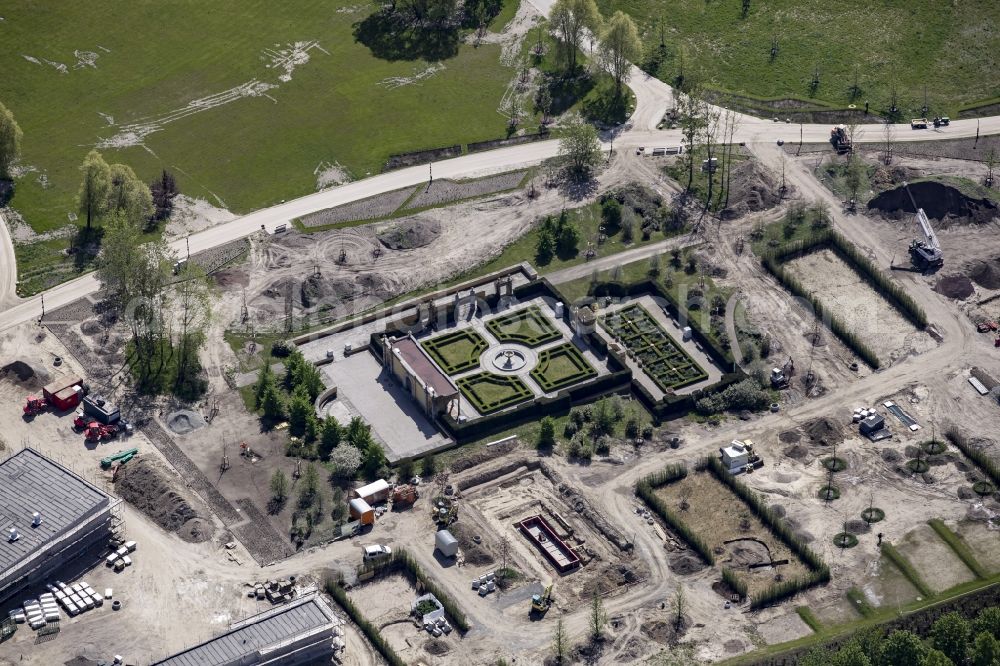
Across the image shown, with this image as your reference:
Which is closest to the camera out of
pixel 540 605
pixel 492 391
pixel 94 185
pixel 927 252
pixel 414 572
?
pixel 540 605

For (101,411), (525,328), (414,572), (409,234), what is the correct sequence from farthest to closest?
(409,234), (525,328), (101,411), (414,572)

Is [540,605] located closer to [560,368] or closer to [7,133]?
[560,368]

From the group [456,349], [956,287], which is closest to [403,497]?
[456,349]

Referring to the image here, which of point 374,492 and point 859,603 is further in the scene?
point 374,492

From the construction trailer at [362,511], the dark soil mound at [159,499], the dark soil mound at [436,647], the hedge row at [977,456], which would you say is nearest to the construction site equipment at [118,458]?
the dark soil mound at [159,499]

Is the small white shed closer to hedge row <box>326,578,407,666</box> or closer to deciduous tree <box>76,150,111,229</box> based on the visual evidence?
hedge row <box>326,578,407,666</box>

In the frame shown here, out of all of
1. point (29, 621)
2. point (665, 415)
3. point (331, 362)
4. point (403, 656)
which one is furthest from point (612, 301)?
point (29, 621)

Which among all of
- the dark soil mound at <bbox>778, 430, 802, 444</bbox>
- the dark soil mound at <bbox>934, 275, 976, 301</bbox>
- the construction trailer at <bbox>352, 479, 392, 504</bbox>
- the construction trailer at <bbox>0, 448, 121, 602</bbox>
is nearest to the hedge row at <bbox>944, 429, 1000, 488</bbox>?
the dark soil mound at <bbox>778, 430, 802, 444</bbox>

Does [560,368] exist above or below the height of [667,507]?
above
